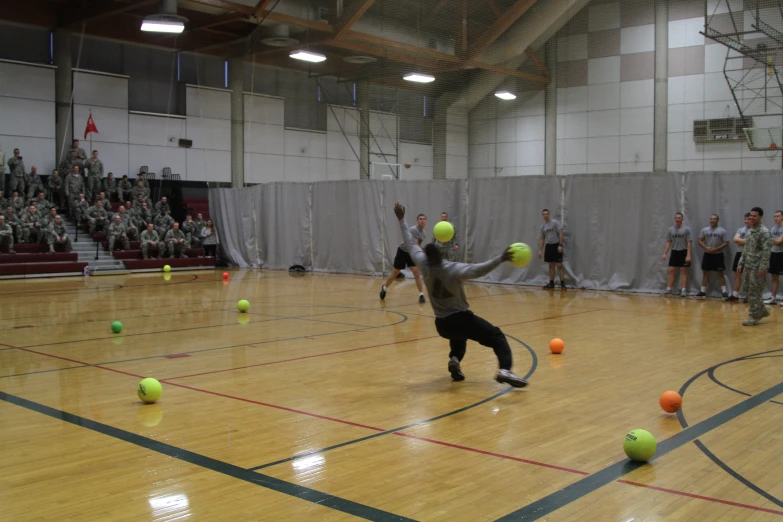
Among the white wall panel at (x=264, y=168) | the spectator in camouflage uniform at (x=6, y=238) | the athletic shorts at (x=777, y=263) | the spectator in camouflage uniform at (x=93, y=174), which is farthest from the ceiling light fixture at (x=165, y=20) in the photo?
the athletic shorts at (x=777, y=263)

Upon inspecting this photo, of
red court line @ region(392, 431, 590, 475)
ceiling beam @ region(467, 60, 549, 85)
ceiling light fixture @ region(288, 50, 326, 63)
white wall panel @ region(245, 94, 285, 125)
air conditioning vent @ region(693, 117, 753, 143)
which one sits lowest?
red court line @ region(392, 431, 590, 475)

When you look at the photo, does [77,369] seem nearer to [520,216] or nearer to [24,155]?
[520,216]

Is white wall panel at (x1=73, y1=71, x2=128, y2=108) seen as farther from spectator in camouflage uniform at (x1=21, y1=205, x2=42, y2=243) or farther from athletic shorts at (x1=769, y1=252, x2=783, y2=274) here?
athletic shorts at (x1=769, y1=252, x2=783, y2=274)

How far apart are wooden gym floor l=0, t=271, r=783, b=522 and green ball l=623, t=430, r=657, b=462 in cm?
12

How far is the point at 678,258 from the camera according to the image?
16.7 metres

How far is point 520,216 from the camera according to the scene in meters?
19.7

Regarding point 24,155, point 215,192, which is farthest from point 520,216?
point 24,155

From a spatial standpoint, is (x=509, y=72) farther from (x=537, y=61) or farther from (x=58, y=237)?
(x=58, y=237)

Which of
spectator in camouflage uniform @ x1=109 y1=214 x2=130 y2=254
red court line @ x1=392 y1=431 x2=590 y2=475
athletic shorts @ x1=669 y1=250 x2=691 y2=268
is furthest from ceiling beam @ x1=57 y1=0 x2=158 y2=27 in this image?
red court line @ x1=392 y1=431 x2=590 y2=475

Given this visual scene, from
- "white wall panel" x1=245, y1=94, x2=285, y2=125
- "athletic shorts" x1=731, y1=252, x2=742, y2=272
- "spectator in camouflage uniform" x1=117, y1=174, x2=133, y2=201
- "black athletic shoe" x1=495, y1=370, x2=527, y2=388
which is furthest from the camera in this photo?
"white wall panel" x1=245, y1=94, x2=285, y2=125

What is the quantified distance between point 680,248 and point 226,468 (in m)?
13.7

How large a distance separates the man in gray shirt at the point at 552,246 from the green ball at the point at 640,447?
1340 centimetres

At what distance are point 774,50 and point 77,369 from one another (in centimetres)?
2333

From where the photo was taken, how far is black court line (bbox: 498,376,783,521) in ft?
14.5
